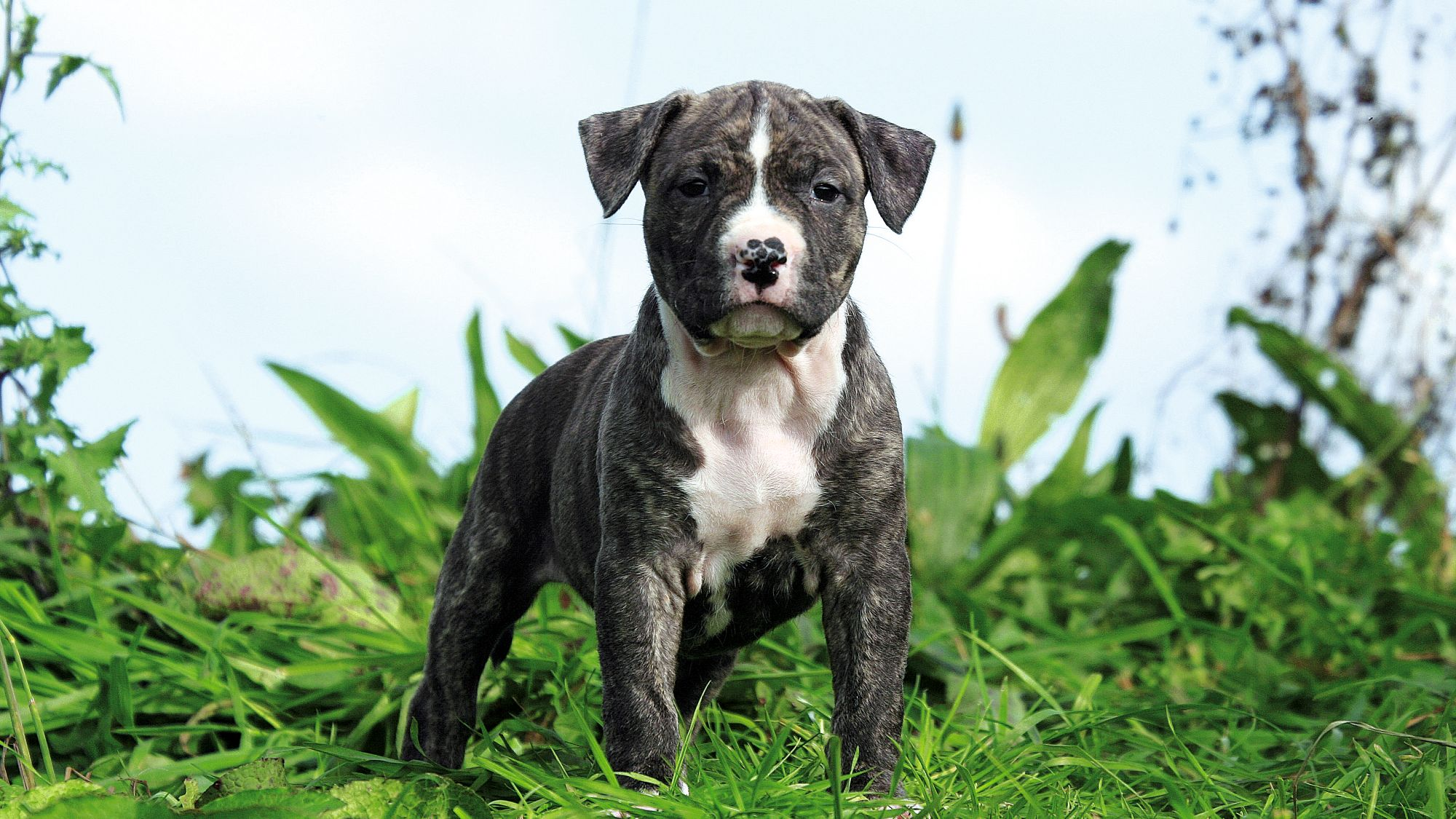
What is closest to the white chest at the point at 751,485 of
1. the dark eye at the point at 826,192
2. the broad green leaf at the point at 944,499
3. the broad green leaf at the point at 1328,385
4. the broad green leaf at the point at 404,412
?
the dark eye at the point at 826,192

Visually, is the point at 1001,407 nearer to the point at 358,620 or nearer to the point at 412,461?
the point at 412,461

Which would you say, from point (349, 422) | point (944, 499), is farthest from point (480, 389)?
point (944, 499)

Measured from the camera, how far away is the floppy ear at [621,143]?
3.41 m

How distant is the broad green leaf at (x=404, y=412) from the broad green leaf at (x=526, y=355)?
0.86 metres

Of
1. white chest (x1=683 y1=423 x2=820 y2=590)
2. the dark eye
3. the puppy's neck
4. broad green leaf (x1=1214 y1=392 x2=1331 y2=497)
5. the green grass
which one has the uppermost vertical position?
the dark eye

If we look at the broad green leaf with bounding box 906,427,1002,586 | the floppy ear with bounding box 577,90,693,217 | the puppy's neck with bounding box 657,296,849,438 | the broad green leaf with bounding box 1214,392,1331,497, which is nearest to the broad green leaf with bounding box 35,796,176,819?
the puppy's neck with bounding box 657,296,849,438

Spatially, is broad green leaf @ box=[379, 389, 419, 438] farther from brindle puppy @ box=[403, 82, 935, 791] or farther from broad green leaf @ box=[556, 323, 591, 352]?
brindle puppy @ box=[403, 82, 935, 791]

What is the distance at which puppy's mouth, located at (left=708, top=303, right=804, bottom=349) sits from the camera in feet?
10.3

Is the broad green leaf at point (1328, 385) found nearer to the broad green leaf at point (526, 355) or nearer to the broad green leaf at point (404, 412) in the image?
the broad green leaf at point (526, 355)

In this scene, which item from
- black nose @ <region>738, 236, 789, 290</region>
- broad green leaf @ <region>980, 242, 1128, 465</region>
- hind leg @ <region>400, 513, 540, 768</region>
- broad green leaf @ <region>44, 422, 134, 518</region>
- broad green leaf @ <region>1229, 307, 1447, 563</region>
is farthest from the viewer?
broad green leaf @ <region>1229, 307, 1447, 563</region>

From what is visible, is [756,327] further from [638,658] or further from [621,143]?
Answer: [638,658]

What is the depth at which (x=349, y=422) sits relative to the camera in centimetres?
714

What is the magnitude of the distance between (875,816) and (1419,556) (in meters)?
5.44

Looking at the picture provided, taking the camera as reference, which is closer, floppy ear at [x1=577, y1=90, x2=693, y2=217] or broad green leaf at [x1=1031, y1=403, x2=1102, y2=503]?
floppy ear at [x1=577, y1=90, x2=693, y2=217]
